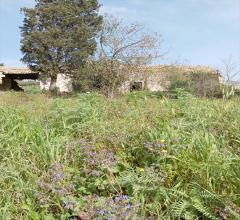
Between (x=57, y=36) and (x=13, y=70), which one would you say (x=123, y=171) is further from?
(x=13, y=70)

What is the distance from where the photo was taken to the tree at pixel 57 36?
21406 millimetres

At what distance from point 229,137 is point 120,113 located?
6.58 feet

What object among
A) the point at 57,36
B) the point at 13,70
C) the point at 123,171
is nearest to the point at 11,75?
the point at 13,70

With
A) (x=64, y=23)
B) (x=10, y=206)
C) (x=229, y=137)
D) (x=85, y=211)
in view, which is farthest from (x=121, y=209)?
(x=64, y=23)

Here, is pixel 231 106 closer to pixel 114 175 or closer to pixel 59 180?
pixel 114 175

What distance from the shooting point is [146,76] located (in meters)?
21.3

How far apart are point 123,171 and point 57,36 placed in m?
19.8

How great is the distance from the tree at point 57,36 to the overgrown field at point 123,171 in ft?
58.6

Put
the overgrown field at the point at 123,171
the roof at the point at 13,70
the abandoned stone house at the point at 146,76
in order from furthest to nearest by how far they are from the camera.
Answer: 1. the roof at the point at 13,70
2. the abandoned stone house at the point at 146,76
3. the overgrown field at the point at 123,171

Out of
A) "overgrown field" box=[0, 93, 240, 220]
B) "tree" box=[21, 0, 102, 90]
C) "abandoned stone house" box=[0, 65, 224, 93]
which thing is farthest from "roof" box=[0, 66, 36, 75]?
"overgrown field" box=[0, 93, 240, 220]

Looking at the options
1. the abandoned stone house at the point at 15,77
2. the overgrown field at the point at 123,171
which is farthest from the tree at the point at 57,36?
the overgrown field at the point at 123,171

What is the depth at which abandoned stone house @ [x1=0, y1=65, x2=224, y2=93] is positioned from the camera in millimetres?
20766

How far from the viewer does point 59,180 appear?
2689 millimetres

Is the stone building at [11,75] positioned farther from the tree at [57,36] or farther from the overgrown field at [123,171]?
the overgrown field at [123,171]
